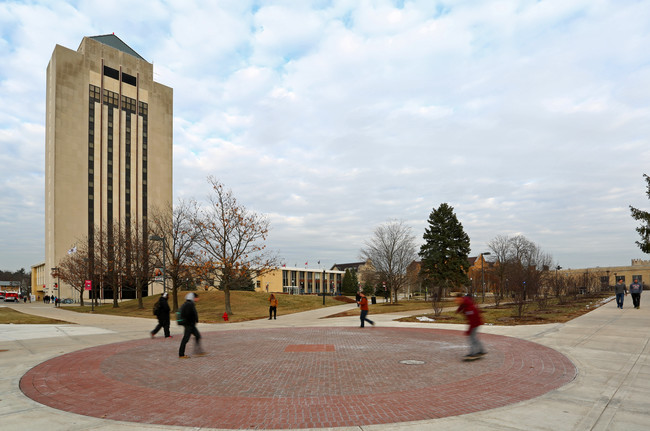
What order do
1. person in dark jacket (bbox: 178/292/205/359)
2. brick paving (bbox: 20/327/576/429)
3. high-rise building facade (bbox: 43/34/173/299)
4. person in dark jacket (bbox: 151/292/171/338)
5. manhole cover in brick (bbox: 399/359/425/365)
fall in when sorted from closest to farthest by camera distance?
brick paving (bbox: 20/327/576/429)
manhole cover in brick (bbox: 399/359/425/365)
person in dark jacket (bbox: 178/292/205/359)
person in dark jacket (bbox: 151/292/171/338)
high-rise building facade (bbox: 43/34/173/299)

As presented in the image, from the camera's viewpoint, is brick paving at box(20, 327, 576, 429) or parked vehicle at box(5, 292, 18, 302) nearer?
brick paving at box(20, 327, 576, 429)

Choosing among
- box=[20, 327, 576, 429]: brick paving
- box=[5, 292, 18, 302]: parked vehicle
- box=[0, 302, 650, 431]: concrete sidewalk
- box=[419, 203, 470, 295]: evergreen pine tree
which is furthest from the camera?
box=[5, 292, 18, 302]: parked vehicle

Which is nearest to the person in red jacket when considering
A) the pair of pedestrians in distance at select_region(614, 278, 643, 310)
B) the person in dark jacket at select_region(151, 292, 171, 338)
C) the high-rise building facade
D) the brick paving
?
the brick paving

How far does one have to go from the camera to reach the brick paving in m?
6.12

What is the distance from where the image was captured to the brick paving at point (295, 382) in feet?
20.1

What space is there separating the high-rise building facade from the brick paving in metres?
64.8

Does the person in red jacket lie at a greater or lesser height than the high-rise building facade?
lesser

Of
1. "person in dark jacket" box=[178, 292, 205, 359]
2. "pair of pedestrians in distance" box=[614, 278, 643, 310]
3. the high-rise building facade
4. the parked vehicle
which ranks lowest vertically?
the parked vehicle

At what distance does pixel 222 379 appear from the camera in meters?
8.39

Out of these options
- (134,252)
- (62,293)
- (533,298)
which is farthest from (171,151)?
(533,298)

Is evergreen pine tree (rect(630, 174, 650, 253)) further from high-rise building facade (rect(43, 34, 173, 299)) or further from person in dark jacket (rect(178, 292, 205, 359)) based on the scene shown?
high-rise building facade (rect(43, 34, 173, 299))

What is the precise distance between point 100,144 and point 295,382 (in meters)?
83.9

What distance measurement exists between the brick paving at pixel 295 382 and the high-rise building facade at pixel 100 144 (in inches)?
2552

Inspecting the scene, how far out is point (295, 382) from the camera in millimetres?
8055
